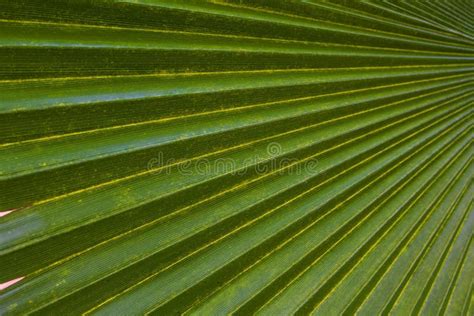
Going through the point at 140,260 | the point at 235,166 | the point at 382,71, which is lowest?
the point at 140,260

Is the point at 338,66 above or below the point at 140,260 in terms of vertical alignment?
above

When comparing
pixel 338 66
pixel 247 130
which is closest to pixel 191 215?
pixel 247 130

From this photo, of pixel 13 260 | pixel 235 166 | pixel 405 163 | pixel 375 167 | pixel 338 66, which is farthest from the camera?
pixel 405 163

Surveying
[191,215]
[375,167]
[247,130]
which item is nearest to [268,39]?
[247,130]

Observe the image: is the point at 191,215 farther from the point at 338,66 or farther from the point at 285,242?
the point at 338,66

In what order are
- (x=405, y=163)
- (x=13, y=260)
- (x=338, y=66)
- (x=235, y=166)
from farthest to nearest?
(x=405, y=163), (x=338, y=66), (x=235, y=166), (x=13, y=260)

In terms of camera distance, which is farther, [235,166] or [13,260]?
[235,166]
